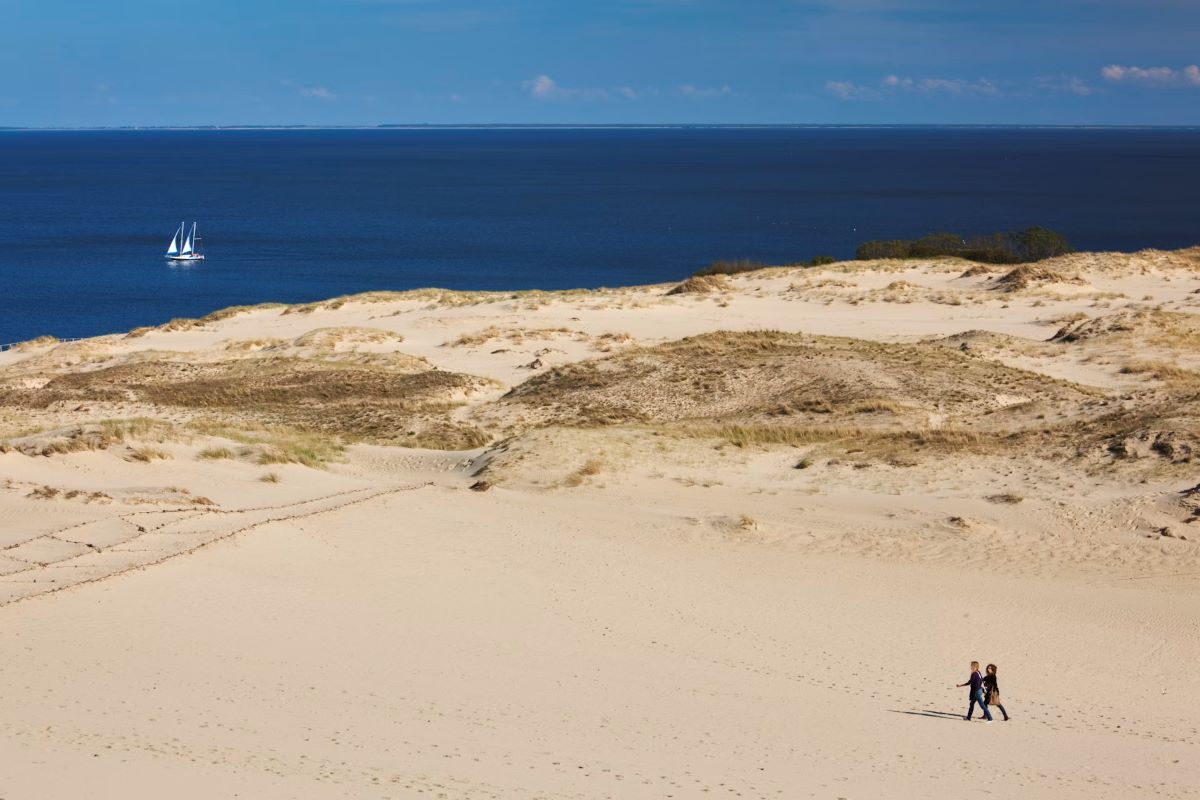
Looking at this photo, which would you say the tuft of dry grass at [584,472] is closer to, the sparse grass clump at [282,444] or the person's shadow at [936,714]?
the sparse grass clump at [282,444]

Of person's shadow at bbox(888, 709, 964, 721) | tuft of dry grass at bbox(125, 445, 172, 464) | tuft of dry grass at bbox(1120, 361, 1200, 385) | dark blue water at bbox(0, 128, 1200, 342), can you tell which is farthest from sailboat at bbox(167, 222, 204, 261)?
person's shadow at bbox(888, 709, 964, 721)

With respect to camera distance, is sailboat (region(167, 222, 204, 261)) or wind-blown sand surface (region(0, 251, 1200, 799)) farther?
sailboat (region(167, 222, 204, 261))

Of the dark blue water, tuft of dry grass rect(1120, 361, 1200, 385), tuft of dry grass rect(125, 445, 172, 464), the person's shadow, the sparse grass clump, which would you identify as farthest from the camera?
the dark blue water

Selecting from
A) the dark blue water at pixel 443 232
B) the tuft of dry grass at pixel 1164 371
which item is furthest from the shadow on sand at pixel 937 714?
the dark blue water at pixel 443 232

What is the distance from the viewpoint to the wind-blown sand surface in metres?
12.4

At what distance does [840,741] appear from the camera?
12953 mm

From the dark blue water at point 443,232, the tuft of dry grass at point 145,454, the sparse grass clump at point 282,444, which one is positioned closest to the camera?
the tuft of dry grass at point 145,454

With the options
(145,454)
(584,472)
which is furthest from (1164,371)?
(145,454)

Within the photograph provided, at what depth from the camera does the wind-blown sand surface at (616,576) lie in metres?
12.4

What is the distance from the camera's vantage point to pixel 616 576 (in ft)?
62.1

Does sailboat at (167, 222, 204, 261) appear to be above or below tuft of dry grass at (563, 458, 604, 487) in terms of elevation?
above

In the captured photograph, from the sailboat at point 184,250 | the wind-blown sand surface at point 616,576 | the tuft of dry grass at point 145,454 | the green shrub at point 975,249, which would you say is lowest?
the wind-blown sand surface at point 616,576

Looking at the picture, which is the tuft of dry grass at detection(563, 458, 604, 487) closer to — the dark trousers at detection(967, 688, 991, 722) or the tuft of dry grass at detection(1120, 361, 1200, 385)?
the dark trousers at detection(967, 688, 991, 722)

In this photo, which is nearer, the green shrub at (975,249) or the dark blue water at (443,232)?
the green shrub at (975,249)
